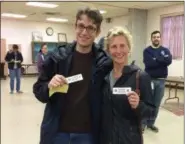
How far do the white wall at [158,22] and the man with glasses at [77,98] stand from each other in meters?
7.58

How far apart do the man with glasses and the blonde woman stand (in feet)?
0.16

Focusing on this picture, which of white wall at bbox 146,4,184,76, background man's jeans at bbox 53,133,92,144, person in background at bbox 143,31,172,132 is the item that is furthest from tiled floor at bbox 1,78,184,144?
white wall at bbox 146,4,184,76

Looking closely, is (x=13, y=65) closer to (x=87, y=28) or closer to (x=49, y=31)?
(x=87, y=28)

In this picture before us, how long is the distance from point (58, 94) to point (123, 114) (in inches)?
13.7

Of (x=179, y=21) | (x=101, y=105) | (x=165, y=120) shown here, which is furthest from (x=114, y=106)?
(x=179, y=21)

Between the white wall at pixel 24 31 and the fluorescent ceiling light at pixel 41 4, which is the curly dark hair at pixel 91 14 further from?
the white wall at pixel 24 31

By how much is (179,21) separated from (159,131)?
5.60m

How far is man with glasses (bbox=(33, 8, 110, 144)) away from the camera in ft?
4.49

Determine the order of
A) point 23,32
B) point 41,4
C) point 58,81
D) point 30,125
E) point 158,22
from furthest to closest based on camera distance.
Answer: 1. point 23,32
2. point 158,22
3. point 41,4
4. point 30,125
5. point 58,81

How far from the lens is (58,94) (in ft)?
4.50

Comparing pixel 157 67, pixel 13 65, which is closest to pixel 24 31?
pixel 13 65

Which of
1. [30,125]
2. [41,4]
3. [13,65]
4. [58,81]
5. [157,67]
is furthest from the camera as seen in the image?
[41,4]

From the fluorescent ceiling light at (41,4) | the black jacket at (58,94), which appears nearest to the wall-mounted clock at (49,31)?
the fluorescent ceiling light at (41,4)

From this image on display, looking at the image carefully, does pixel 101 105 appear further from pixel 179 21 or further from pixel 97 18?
pixel 179 21
